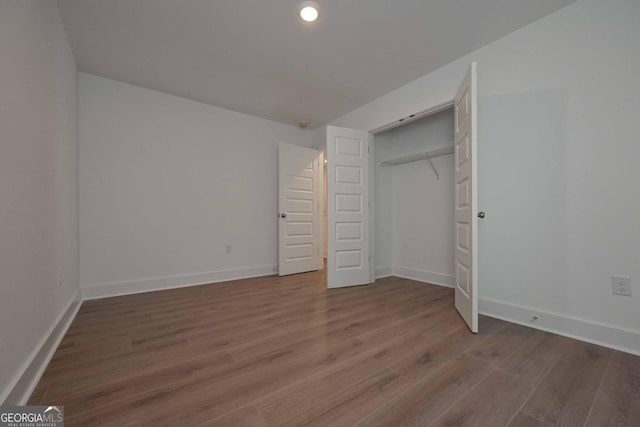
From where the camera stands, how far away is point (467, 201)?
6.96 ft

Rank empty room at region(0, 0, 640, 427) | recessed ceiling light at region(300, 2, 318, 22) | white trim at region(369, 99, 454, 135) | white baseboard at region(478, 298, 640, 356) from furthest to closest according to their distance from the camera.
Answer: white trim at region(369, 99, 454, 135) < recessed ceiling light at region(300, 2, 318, 22) < white baseboard at region(478, 298, 640, 356) < empty room at region(0, 0, 640, 427)

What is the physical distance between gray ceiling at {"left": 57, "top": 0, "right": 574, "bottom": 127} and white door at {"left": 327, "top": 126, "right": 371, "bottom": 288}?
64 cm

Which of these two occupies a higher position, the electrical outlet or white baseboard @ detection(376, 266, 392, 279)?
the electrical outlet

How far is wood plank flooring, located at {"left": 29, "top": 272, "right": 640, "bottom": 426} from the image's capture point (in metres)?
1.15

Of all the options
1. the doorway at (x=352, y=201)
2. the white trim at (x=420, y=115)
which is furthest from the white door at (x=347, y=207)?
the white trim at (x=420, y=115)

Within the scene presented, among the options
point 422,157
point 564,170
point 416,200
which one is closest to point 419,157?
point 422,157

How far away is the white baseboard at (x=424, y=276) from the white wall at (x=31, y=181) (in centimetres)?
373

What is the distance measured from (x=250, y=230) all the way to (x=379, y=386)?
3098 millimetres

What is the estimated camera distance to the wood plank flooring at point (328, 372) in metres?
1.15

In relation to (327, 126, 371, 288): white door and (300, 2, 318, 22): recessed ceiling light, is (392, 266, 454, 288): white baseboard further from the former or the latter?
(300, 2, 318, 22): recessed ceiling light

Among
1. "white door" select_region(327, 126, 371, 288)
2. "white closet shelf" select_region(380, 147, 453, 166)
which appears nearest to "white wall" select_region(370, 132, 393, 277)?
"white closet shelf" select_region(380, 147, 453, 166)

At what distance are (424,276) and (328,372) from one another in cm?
258

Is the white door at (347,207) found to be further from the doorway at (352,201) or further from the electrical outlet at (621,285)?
the electrical outlet at (621,285)

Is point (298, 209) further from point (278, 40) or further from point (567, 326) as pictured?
point (567, 326)
